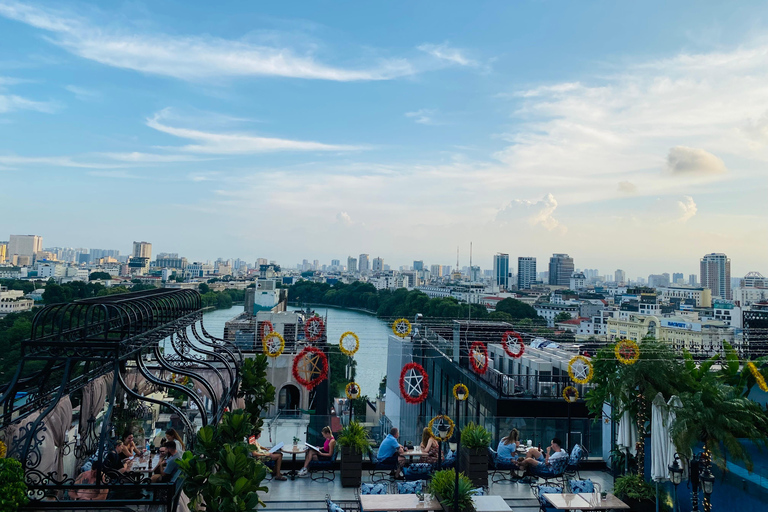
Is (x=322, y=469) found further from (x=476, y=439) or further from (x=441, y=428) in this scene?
(x=476, y=439)

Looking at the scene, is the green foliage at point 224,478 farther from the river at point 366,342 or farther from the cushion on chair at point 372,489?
the river at point 366,342

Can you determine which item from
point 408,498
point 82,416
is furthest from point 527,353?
point 82,416

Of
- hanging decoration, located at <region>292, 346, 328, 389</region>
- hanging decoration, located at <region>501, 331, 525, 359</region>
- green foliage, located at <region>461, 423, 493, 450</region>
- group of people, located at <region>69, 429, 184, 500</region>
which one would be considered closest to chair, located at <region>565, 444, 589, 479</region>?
green foliage, located at <region>461, 423, 493, 450</region>

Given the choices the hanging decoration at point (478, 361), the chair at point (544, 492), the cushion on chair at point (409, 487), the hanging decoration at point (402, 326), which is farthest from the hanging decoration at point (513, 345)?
the cushion on chair at point (409, 487)

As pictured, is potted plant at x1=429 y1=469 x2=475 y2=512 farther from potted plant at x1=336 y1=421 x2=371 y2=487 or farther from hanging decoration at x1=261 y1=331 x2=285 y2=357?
hanging decoration at x1=261 y1=331 x2=285 y2=357

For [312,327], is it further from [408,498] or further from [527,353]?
[408,498]
